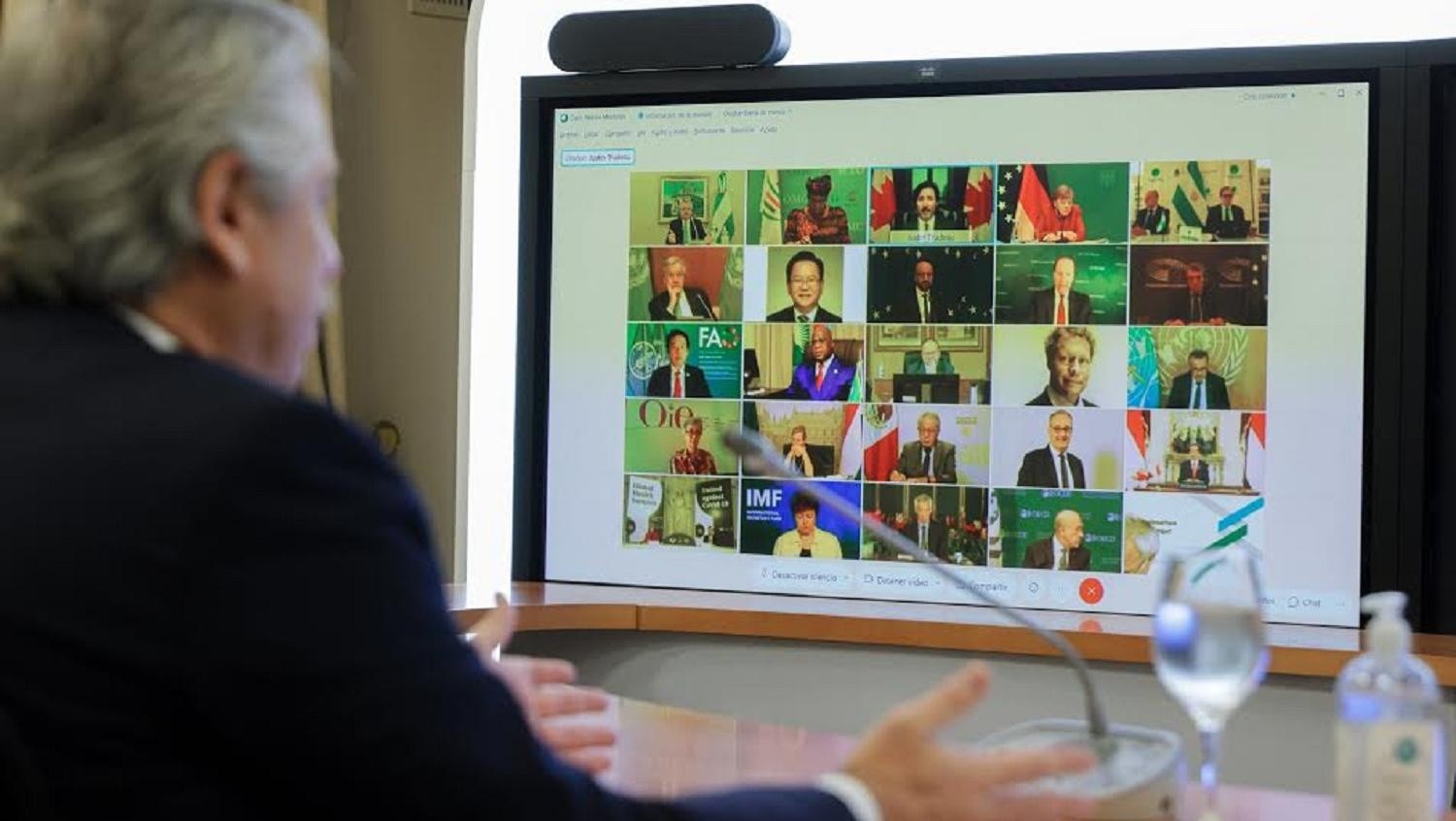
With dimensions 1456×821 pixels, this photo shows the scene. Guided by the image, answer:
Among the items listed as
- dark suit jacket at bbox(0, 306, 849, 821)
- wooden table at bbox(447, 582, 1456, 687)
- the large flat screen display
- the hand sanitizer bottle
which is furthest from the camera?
the large flat screen display

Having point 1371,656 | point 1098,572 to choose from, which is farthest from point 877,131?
point 1371,656

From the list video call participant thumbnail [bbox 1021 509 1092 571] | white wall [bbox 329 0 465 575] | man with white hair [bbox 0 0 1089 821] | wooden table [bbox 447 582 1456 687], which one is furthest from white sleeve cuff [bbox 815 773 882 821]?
white wall [bbox 329 0 465 575]

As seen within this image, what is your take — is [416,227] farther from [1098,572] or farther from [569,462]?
[1098,572]

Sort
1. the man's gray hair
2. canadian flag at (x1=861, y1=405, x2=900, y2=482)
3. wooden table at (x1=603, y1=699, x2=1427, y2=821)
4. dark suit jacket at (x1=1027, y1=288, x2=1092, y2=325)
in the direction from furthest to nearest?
canadian flag at (x1=861, y1=405, x2=900, y2=482) → dark suit jacket at (x1=1027, y1=288, x2=1092, y2=325) → wooden table at (x1=603, y1=699, x2=1427, y2=821) → the man's gray hair

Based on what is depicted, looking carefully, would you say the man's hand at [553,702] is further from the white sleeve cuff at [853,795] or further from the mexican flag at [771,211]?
the mexican flag at [771,211]

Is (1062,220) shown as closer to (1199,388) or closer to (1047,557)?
(1199,388)

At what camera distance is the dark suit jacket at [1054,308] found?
298 centimetres

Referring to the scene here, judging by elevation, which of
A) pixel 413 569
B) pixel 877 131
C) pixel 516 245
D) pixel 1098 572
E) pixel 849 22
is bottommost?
pixel 1098 572

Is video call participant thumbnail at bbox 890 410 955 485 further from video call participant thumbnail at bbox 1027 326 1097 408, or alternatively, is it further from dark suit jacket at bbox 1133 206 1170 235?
dark suit jacket at bbox 1133 206 1170 235

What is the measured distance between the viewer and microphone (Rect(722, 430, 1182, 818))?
1.28m

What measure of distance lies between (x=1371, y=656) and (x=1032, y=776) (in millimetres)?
293

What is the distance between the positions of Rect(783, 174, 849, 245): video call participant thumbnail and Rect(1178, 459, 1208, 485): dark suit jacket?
0.75m

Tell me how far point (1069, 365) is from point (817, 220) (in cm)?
55

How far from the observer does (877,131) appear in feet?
10.2
